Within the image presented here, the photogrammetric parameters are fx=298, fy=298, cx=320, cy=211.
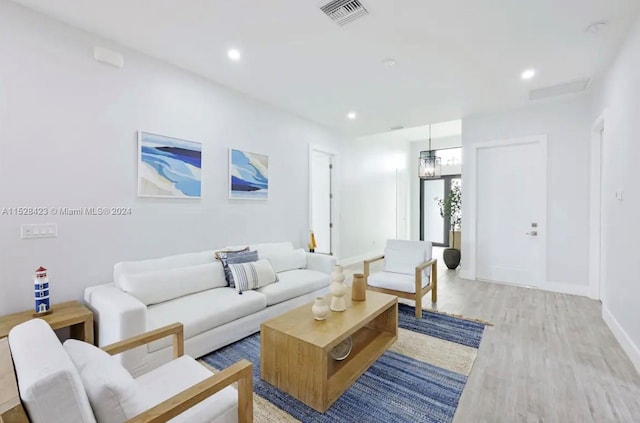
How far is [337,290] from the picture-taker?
2.40m

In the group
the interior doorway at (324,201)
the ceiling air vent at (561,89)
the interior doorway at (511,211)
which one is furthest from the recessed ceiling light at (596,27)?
the interior doorway at (324,201)

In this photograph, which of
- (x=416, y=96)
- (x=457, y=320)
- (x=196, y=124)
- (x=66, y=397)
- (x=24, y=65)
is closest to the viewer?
(x=66, y=397)

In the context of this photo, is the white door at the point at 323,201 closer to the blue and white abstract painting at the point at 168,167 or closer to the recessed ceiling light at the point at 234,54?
the blue and white abstract painting at the point at 168,167

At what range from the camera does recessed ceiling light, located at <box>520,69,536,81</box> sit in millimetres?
3387

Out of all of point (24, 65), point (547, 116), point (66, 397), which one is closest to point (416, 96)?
point (547, 116)

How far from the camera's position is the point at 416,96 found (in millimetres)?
4047

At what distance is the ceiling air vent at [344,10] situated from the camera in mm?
2273

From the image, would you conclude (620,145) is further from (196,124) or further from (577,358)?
(196,124)

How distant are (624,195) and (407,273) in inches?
85.2

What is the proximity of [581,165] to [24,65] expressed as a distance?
20.7ft

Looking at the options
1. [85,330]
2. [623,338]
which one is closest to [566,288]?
[623,338]

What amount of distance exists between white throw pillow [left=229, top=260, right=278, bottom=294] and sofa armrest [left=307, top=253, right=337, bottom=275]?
84 cm

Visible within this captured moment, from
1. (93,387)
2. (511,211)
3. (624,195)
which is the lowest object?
(93,387)

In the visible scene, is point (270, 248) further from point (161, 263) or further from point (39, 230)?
point (39, 230)
